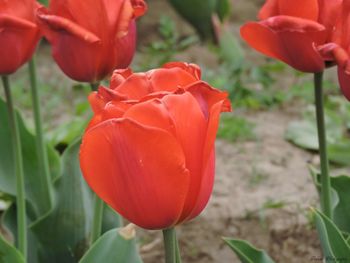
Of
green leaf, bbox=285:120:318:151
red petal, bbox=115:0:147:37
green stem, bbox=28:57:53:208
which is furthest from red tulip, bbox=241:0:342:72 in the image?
green leaf, bbox=285:120:318:151

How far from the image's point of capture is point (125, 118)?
916mm

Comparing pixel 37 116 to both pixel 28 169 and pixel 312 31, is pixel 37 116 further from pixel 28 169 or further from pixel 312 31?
pixel 312 31

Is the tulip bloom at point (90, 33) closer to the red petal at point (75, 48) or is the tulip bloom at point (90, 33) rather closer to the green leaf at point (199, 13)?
the red petal at point (75, 48)

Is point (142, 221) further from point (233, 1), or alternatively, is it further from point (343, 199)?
point (233, 1)

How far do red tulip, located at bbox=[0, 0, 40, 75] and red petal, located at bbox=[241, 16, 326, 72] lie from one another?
335 millimetres

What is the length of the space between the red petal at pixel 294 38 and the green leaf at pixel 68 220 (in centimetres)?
57

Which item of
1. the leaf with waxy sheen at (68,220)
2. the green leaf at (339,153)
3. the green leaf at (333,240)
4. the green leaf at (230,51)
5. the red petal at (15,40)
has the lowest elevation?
the green leaf at (230,51)

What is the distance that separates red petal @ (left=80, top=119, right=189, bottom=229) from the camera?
93 centimetres

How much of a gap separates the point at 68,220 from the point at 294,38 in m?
0.69

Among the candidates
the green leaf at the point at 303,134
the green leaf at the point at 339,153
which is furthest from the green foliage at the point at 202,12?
the green leaf at the point at 339,153

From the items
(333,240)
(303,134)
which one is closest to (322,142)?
(333,240)

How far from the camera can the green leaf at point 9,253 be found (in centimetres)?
130

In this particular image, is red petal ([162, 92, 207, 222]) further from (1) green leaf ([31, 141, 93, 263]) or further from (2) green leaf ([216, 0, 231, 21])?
(2) green leaf ([216, 0, 231, 21])

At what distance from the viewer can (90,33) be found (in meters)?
1.29
